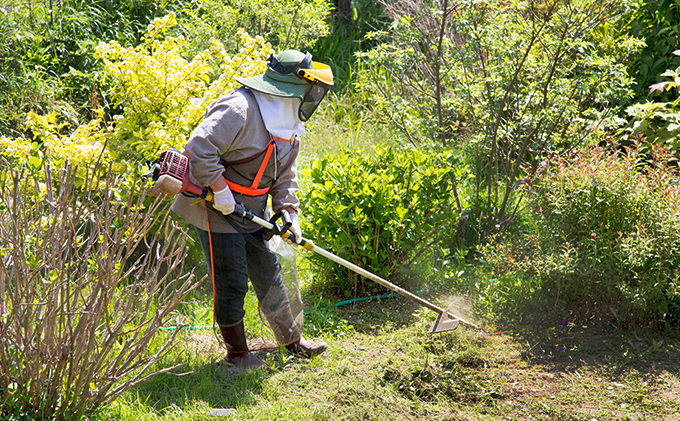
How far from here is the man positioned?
294 centimetres

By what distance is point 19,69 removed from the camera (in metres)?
6.32

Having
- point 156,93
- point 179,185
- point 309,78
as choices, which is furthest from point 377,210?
point 156,93

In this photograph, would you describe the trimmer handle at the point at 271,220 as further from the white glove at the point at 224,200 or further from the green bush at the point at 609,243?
the green bush at the point at 609,243

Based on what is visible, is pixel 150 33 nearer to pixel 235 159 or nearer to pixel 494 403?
pixel 235 159

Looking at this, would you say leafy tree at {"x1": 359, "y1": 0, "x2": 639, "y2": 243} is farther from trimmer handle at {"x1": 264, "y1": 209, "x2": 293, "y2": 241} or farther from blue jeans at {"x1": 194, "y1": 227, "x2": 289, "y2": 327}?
blue jeans at {"x1": 194, "y1": 227, "x2": 289, "y2": 327}

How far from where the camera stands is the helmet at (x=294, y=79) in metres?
3.06

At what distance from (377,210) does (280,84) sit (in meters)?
1.32

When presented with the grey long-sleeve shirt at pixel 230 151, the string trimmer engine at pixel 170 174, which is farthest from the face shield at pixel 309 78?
the string trimmer engine at pixel 170 174

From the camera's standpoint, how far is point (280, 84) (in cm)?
308

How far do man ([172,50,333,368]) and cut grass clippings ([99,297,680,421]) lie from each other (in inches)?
11.5

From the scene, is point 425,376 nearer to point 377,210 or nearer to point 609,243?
point 377,210

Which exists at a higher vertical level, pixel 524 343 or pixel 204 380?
pixel 524 343

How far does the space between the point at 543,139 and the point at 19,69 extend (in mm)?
5612

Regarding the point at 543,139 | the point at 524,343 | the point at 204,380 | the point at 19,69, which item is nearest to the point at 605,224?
the point at 524,343
